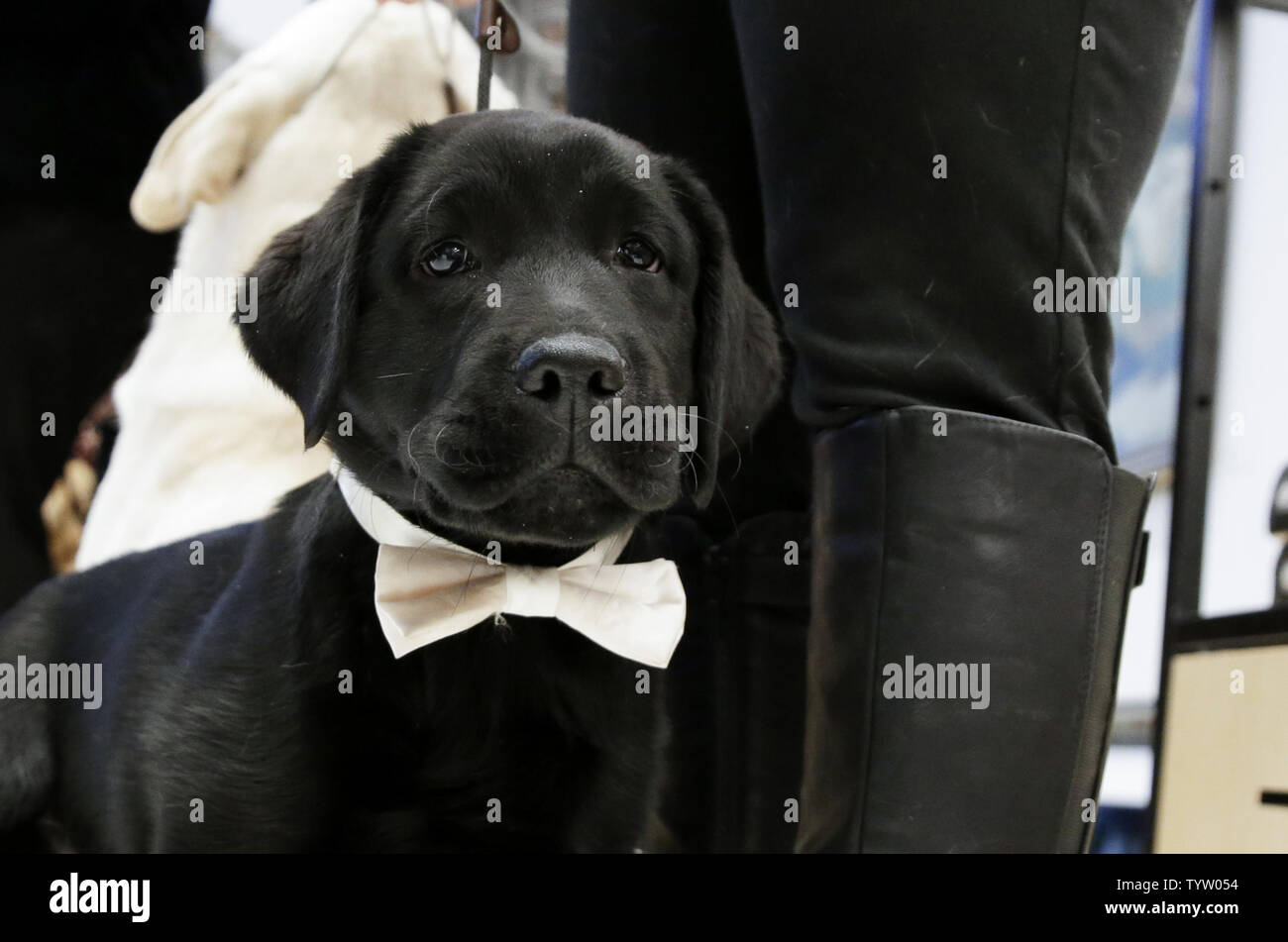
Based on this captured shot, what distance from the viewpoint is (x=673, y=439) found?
161cm

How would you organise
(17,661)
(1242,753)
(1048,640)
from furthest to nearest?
(1242,753)
(17,661)
(1048,640)

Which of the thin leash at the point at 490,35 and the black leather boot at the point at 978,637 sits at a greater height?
the thin leash at the point at 490,35

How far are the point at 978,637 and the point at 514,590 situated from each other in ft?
2.00

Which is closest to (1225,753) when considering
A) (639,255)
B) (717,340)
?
(717,340)

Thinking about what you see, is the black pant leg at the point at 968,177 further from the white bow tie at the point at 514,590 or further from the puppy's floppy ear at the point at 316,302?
the puppy's floppy ear at the point at 316,302

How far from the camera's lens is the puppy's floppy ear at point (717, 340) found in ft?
5.98

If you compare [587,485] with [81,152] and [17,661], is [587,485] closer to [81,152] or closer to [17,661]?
[17,661]

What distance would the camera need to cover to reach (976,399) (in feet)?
5.11

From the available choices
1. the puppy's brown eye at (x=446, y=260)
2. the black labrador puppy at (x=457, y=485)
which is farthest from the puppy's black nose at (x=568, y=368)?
the puppy's brown eye at (x=446, y=260)

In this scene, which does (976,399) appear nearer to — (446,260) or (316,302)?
(446,260)

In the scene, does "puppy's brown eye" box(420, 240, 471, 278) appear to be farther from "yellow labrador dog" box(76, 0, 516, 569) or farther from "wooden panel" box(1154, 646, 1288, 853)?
"wooden panel" box(1154, 646, 1288, 853)

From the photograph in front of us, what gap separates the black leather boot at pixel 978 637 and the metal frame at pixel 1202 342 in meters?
1.75

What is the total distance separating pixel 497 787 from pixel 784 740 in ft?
2.37
